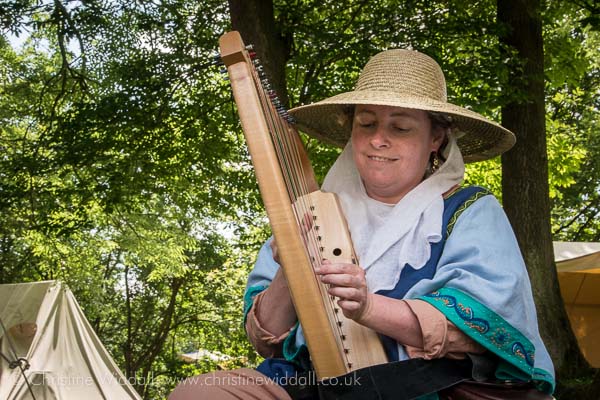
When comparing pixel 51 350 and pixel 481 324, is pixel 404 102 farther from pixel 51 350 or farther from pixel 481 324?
pixel 51 350

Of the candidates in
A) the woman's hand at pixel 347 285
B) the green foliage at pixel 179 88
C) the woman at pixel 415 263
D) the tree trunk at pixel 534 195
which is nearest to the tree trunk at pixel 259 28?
the green foliage at pixel 179 88

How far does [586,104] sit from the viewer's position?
16.1 metres

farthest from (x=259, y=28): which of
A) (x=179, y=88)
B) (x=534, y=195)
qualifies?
(x=179, y=88)

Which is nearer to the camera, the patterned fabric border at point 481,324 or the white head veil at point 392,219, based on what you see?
the patterned fabric border at point 481,324

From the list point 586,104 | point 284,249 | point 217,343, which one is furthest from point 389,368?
point 217,343

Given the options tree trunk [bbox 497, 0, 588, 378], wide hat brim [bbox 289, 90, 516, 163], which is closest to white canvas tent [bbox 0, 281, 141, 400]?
tree trunk [bbox 497, 0, 588, 378]

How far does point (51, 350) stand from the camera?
9547 millimetres

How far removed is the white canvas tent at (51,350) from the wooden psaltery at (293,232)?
7.47m

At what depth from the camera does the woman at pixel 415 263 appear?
1.98 metres

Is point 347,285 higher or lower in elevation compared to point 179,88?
lower

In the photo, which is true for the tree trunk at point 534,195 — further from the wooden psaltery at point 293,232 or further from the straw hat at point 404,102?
the wooden psaltery at point 293,232

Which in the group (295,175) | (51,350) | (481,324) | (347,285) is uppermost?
(51,350)

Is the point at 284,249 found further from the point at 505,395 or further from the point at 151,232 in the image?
the point at 151,232

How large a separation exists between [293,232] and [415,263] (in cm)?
46
